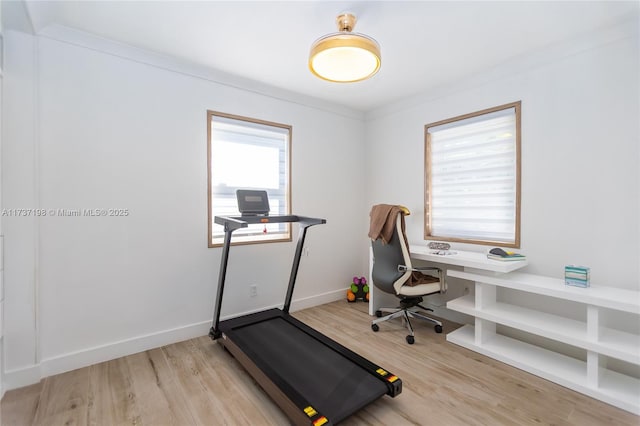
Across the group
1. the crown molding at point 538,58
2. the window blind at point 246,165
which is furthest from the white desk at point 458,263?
the crown molding at point 538,58

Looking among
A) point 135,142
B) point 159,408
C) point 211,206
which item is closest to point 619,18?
point 211,206

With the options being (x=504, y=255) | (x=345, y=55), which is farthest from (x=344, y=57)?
(x=504, y=255)

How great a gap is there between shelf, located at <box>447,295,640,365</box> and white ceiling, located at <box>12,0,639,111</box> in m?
2.27

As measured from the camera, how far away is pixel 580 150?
2.44 metres

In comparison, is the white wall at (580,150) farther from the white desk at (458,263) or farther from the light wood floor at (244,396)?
the light wood floor at (244,396)

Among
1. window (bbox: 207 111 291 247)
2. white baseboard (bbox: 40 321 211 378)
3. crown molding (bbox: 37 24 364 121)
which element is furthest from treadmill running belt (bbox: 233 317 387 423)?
crown molding (bbox: 37 24 364 121)

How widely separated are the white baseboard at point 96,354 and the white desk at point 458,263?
1.89 metres

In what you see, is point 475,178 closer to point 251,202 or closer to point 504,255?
point 504,255

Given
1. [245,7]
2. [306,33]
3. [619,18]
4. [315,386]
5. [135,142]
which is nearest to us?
[315,386]

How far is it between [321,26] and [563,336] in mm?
2911

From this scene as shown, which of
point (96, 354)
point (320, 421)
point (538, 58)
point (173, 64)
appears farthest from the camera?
point (173, 64)

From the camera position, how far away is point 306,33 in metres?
2.32

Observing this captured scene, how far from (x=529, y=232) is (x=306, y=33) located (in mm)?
2614

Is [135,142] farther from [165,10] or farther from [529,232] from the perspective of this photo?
[529,232]
